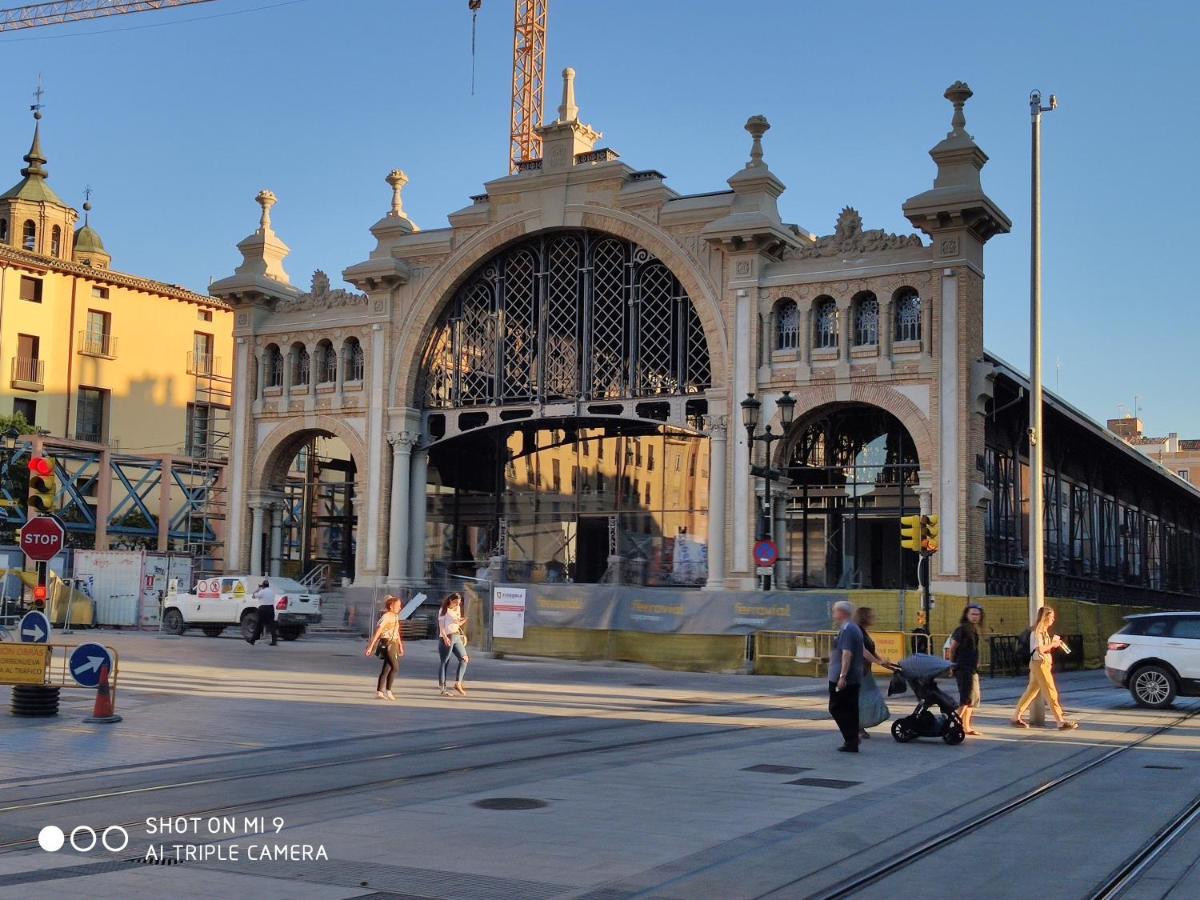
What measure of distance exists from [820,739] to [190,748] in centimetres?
745

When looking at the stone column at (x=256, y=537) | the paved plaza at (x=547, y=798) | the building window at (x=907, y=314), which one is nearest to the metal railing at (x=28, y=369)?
the stone column at (x=256, y=537)

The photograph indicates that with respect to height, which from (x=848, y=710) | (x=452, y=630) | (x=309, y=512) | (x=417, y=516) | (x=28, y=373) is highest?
(x=28, y=373)

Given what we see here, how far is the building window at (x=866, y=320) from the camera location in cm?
3650

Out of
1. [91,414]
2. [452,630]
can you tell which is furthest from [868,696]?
[91,414]

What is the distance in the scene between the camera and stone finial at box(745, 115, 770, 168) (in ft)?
127

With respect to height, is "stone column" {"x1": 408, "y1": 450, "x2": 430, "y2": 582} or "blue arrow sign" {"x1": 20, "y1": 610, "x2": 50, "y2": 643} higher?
"stone column" {"x1": 408, "y1": 450, "x2": 430, "y2": 582}

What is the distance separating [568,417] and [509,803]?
30286mm

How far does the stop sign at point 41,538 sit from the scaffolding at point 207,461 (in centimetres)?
3705

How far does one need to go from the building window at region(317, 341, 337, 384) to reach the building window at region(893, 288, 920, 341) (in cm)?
1944

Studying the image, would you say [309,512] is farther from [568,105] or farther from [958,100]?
[958,100]

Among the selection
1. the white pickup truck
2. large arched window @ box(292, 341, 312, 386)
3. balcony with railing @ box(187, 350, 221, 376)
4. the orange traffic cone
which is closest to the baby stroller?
the orange traffic cone

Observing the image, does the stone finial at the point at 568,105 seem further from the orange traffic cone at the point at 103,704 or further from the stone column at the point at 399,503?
the orange traffic cone at the point at 103,704

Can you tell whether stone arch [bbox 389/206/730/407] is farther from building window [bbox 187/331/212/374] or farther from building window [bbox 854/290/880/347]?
building window [bbox 187/331/212/374]

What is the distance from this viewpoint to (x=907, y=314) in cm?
3619
